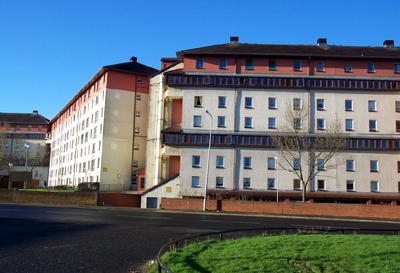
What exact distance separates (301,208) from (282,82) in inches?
635

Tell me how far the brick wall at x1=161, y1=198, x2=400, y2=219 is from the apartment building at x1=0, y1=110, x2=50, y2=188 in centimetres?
5953

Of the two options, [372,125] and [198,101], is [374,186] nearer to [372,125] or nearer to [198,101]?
[372,125]

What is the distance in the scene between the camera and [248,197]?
139ft

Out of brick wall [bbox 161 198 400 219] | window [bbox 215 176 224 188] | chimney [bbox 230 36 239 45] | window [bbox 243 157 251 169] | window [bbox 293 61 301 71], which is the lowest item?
brick wall [bbox 161 198 400 219]

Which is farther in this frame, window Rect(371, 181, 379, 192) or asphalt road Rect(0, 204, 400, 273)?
window Rect(371, 181, 379, 192)

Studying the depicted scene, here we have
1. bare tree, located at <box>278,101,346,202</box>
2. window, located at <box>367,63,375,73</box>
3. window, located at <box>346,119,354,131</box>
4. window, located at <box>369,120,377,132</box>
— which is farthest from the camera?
window, located at <box>367,63,375,73</box>

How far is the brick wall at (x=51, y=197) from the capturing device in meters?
42.8

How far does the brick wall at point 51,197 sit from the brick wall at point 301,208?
1094 centimetres

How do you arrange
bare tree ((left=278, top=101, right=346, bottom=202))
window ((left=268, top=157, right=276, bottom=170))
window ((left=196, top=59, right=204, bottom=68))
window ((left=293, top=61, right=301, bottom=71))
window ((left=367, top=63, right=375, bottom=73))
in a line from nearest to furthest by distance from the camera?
bare tree ((left=278, top=101, right=346, bottom=202)), window ((left=268, top=157, right=276, bottom=170)), window ((left=367, top=63, right=375, bottom=73)), window ((left=293, top=61, right=301, bottom=71)), window ((left=196, top=59, right=204, bottom=68))

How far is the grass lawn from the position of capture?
8.11 m

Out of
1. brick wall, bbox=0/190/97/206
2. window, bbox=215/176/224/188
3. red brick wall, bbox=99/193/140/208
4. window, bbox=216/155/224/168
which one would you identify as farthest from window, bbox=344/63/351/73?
brick wall, bbox=0/190/97/206

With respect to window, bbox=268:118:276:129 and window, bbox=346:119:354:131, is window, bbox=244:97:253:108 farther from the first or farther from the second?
window, bbox=346:119:354:131

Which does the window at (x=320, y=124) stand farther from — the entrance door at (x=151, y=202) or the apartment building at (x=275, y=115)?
the entrance door at (x=151, y=202)

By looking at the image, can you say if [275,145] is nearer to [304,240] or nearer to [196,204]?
[196,204]
